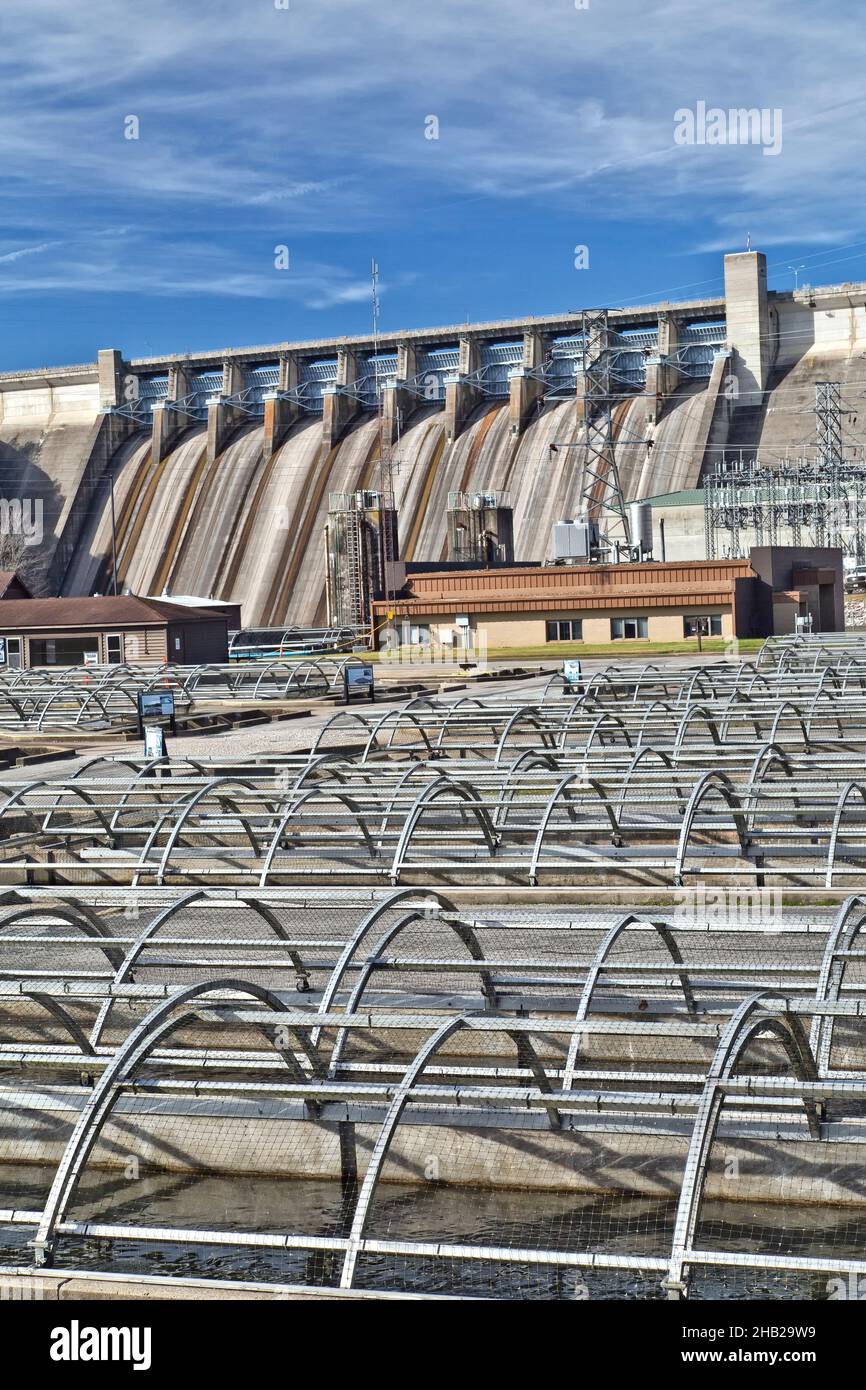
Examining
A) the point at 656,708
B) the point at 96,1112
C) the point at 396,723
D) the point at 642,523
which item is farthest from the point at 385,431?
the point at 96,1112

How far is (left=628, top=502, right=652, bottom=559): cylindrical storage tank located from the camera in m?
66.7

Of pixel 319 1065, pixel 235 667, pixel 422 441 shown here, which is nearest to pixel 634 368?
pixel 422 441

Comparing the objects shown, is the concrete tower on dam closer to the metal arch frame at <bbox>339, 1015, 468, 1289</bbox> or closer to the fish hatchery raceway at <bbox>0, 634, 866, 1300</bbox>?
the fish hatchery raceway at <bbox>0, 634, 866, 1300</bbox>

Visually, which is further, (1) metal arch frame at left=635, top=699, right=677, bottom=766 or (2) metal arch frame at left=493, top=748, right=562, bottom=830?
(1) metal arch frame at left=635, top=699, right=677, bottom=766

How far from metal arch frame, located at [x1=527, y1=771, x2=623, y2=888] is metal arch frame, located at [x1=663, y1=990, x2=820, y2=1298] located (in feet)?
22.8

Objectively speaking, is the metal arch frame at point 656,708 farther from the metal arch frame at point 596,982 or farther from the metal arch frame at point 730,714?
the metal arch frame at point 596,982

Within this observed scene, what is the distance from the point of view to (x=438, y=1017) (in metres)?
9.76

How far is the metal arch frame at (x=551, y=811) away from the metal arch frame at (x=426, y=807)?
525mm

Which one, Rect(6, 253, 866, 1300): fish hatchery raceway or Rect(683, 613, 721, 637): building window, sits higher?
Rect(683, 613, 721, 637): building window

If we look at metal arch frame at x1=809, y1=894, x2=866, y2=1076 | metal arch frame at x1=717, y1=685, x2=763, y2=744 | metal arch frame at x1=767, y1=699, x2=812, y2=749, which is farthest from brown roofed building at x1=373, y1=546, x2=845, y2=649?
metal arch frame at x1=809, y1=894, x2=866, y2=1076

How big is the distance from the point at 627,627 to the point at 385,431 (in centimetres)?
2899

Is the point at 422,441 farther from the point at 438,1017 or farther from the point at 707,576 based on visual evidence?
the point at 438,1017

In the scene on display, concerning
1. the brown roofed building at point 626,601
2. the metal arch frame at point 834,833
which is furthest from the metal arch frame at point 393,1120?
the brown roofed building at point 626,601

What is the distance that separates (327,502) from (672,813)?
62.6m
